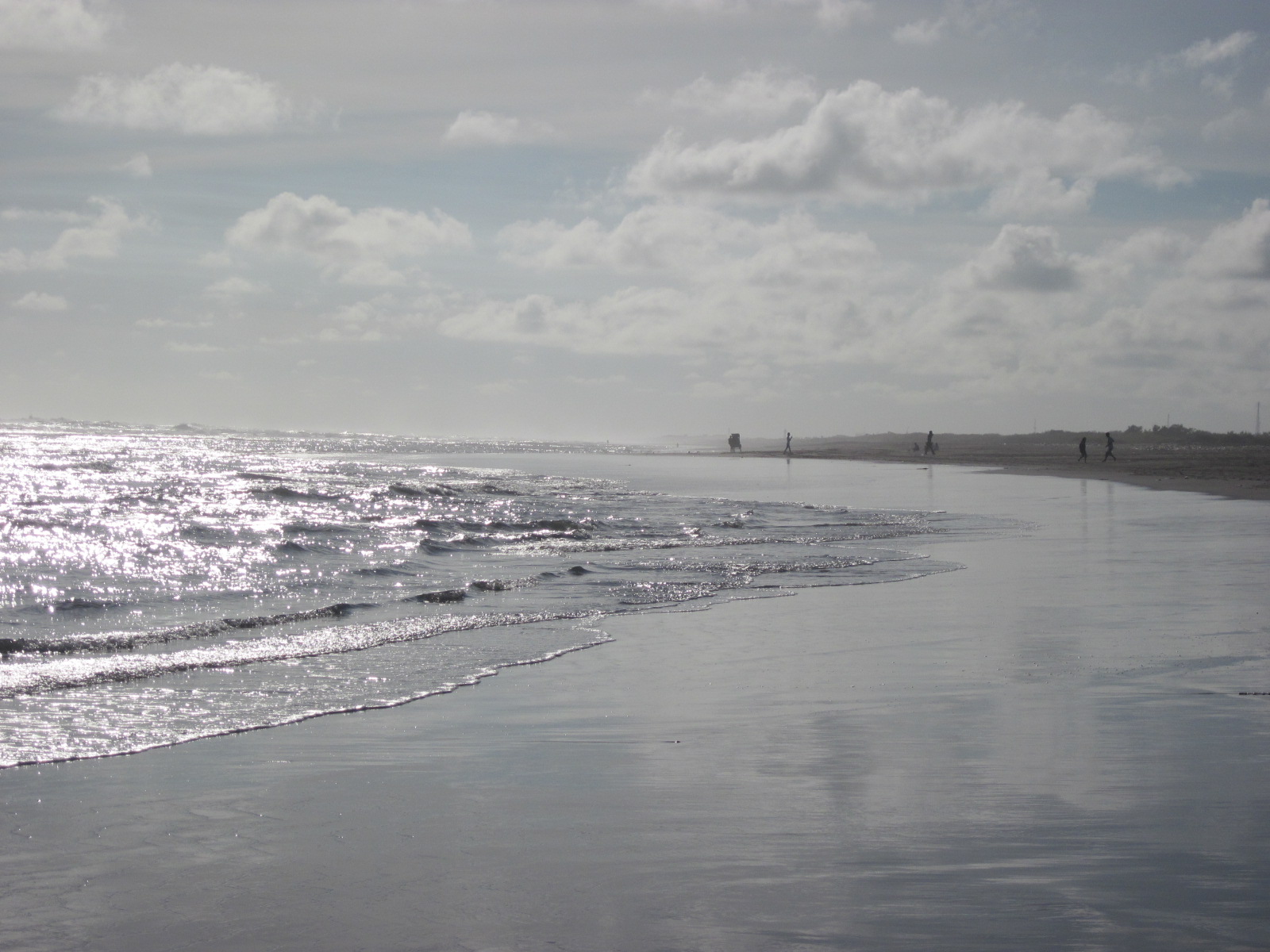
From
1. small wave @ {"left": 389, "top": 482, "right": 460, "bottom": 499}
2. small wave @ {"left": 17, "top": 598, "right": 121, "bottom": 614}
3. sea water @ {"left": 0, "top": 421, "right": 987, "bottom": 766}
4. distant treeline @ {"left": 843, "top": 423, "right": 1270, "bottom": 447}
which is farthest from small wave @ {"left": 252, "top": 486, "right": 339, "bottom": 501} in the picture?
distant treeline @ {"left": 843, "top": 423, "right": 1270, "bottom": 447}

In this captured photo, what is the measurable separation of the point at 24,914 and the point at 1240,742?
7.07m

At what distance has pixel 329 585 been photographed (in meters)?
18.0

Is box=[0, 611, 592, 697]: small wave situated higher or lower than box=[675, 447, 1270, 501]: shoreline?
lower

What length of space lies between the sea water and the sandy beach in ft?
3.79

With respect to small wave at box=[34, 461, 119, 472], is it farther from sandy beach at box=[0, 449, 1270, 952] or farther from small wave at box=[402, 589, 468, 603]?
sandy beach at box=[0, 449, 1270, 952]

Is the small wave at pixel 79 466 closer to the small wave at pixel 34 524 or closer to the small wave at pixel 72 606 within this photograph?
the small wave at pixel 34 524

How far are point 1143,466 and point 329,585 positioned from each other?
167 ft

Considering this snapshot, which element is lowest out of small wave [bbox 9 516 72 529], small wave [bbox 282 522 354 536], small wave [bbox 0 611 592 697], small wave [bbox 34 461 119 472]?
small wave [bbox 0 611 592 697]

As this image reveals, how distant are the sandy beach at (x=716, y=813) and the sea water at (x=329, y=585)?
3.79 ft

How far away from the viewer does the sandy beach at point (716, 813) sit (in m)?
4.73

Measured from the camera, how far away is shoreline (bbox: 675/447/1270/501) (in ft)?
135

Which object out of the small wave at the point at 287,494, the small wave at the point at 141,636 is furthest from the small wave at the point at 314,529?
the small wave at the point at 141,636

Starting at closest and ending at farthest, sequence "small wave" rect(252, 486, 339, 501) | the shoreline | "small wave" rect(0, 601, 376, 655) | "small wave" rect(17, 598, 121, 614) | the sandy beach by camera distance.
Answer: the sandy beach
"small wave" rect(0, 601, 376, 655)
"small wave" rect(17, 598, 121, 614)
"small wave" rect(252, 486, 339, 501)
the shoreline

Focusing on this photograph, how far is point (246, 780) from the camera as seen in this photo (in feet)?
22.9
